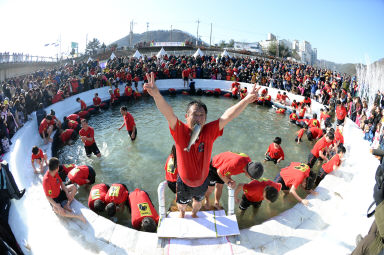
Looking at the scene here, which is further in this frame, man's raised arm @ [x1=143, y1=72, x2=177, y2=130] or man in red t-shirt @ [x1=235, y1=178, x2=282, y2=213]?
man in red t-shirt @ [x1=235, y1=178, x2=282, y2=213]

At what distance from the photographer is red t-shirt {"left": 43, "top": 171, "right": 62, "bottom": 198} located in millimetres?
4098

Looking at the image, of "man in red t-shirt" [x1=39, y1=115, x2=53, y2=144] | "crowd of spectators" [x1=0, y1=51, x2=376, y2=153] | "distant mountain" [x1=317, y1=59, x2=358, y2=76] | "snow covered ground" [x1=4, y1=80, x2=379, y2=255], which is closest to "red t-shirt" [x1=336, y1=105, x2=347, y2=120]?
"crowd of spectators" [x1=0, y1=51, x2=376, y2=153]

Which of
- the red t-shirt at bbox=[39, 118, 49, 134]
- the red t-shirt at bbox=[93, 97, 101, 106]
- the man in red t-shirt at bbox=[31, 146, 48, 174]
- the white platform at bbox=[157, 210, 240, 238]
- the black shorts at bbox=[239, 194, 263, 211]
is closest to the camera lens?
the white platform at bbox=[157, 210, 240, 238]

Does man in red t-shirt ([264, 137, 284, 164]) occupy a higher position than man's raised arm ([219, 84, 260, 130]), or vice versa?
man's raised arm ([219, 84, 260, 130])

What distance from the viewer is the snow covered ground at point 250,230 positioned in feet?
9.95

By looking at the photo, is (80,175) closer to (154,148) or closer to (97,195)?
(97,195)

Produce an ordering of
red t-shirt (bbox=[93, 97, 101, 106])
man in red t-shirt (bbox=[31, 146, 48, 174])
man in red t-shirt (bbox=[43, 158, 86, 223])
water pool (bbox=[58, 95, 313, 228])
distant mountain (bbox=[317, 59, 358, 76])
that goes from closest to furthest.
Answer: man in red t-shirt (bbox=[43, 158, 86, 223]) → man in red t-shirt (bbox=[31, 146, 48, 174]) → water pool (bbox=[58, 95, 313, 228]) → red t-shirt (bbox=[93, 97, 101, 106]) → distant mountain (bbox=[317, 59, 358, 76])

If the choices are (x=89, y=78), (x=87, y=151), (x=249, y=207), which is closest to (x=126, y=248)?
(x=249, y=207)

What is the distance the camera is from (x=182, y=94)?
683 inches

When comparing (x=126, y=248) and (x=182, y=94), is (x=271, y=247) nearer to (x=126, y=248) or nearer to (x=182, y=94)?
(x=126, y=248)

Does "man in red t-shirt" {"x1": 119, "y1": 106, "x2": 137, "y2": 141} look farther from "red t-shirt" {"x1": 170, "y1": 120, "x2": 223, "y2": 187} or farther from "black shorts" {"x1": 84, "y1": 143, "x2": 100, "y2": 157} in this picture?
"red t-shirt" {"x1": 170, "y1": 120, "x2": 223, "y2": 187}

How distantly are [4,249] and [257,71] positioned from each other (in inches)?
798

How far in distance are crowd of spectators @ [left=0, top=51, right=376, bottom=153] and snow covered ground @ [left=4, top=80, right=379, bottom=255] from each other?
9.11 ft

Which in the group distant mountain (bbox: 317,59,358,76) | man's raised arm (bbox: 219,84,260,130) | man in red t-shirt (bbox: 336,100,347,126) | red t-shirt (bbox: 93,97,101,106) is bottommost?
red t-shirt (bbox: 93,97,101,106)
